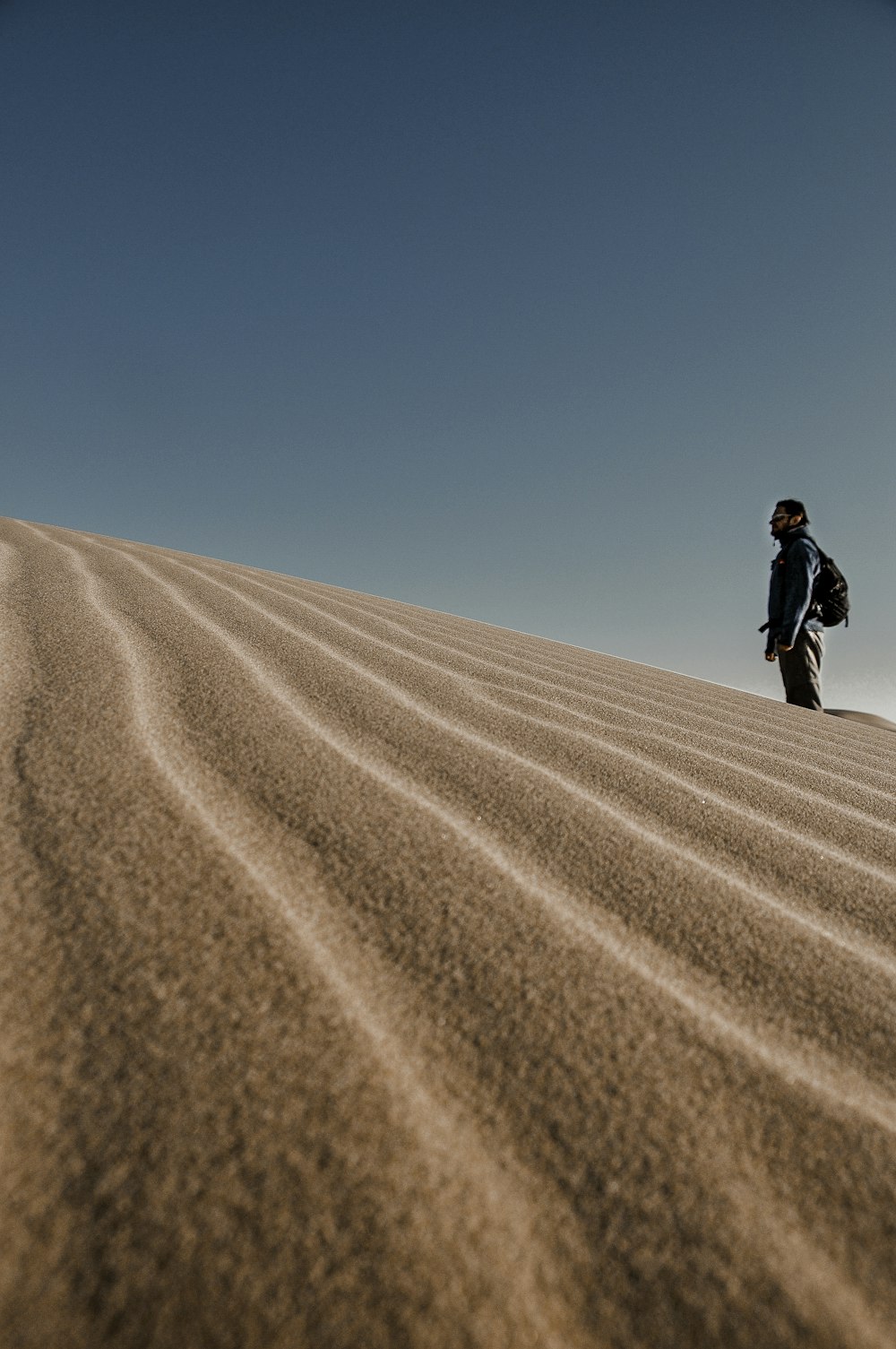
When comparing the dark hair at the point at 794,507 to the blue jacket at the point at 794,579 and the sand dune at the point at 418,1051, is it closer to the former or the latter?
the blue jacket at the point at 794,579

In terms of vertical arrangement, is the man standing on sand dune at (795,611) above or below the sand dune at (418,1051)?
above

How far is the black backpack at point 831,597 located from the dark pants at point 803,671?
17 centimetres

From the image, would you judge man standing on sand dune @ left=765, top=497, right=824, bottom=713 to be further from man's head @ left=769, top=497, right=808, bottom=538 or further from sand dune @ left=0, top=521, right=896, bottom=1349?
sand dune @ left=0, top=521, right=896, bottom=1349

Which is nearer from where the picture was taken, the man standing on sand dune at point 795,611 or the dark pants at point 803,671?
the man standing on sand dune at point 795,611

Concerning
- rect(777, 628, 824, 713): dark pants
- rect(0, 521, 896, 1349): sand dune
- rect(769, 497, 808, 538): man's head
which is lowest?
rect(0, 521, 896, 1349): sand dune

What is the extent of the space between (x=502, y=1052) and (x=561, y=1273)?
16 centimetres

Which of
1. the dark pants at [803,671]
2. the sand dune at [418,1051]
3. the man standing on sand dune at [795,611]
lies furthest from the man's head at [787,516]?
the sand dune at [418,1051]

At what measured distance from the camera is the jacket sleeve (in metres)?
3.53

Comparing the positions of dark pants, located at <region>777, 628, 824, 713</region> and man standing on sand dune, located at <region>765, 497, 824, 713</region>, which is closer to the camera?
man standing on sand dune, located at <region>765, 497, 824, 713</region>

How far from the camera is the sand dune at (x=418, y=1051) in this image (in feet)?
1.36

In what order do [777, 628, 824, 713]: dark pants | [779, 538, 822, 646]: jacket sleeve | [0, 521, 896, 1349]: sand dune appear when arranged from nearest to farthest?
[0, 521, 896, 1349]: sand dune
[779, 538, 822, 646]: jacket sleeve
[777, 628, 824, 713]: dark pants

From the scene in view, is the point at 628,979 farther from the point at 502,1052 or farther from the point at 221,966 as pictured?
the point at 221,966

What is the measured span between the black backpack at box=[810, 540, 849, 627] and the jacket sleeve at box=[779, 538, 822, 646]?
0.37 m

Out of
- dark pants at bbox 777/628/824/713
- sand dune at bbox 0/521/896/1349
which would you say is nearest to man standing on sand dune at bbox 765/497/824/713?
dark pants at bbox 777/628/824/713
